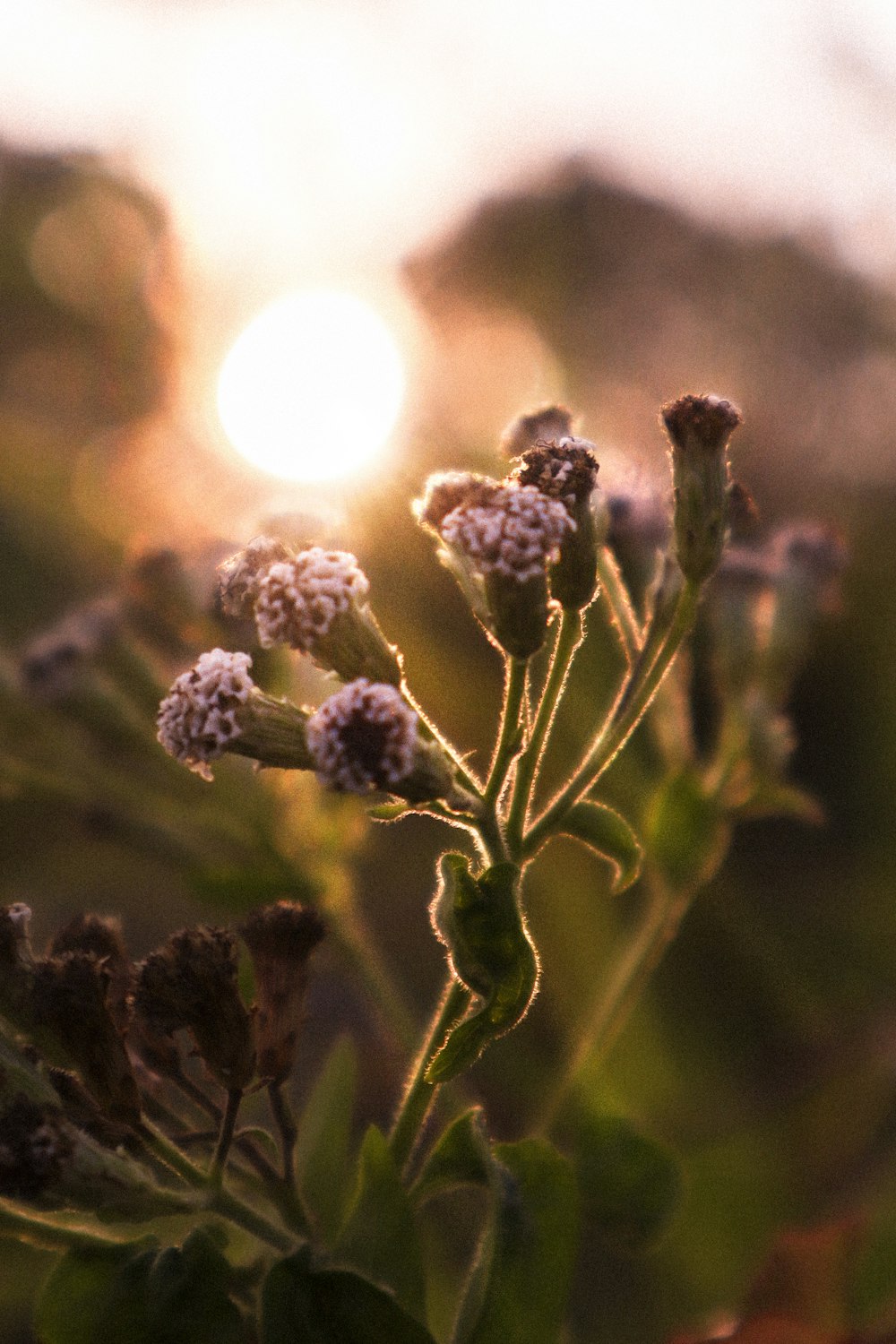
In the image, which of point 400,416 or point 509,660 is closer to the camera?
point 509,660

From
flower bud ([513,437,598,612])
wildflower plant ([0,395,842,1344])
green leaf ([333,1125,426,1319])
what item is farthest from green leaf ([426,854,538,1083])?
flower bud ([513,437,598,612])

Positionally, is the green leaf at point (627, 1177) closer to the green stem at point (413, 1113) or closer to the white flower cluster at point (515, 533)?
the green stem at point (413, 1113)

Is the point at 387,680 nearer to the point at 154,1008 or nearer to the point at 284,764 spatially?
the point at 284,764

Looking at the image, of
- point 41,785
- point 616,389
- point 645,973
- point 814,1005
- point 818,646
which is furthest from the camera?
point 616,389

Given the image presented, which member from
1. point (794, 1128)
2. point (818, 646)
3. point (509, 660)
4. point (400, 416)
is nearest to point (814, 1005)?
point (794, 1128)

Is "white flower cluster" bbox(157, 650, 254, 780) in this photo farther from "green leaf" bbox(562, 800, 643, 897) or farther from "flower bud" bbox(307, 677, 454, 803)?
"green leaf" bbox(562, 800, 643, 897)

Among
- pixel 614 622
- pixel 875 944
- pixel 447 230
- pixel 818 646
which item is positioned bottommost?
pixel 614 622

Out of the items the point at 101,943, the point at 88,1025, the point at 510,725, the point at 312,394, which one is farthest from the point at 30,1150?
the point at 312,394
